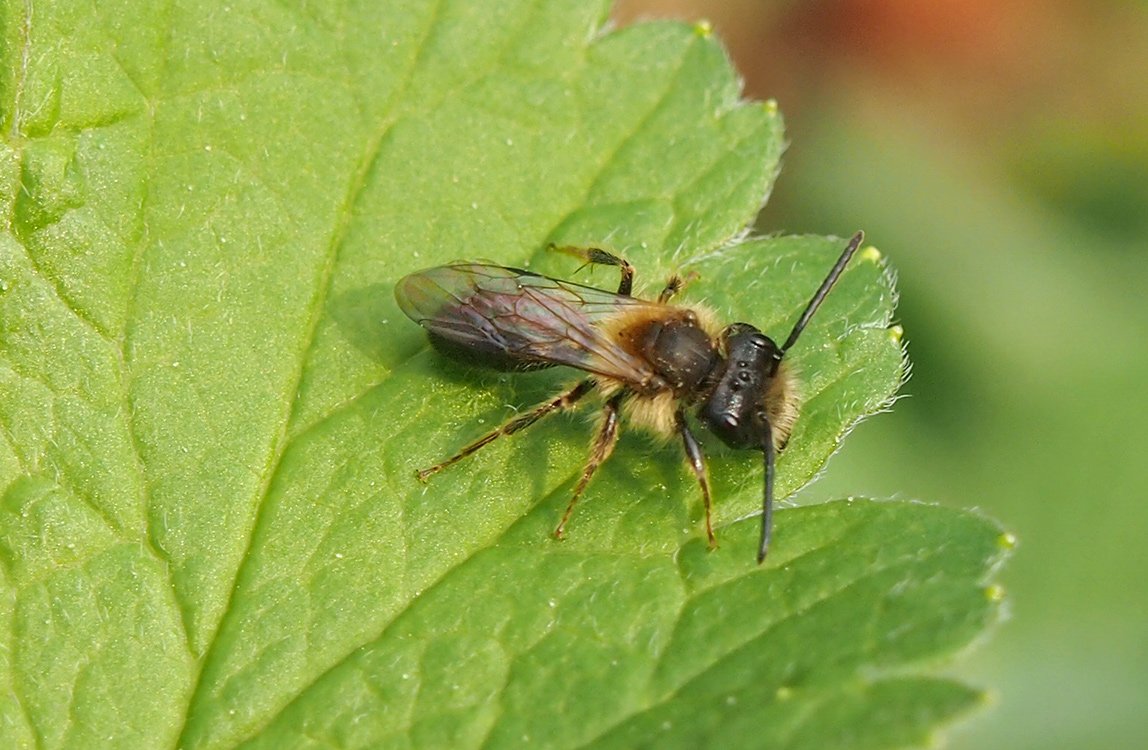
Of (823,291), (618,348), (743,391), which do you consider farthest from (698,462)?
(823,291)

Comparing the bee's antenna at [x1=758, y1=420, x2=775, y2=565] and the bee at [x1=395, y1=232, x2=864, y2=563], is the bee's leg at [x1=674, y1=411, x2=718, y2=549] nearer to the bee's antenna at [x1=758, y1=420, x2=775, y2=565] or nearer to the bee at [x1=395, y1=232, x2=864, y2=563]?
the bee at [x1=395, y1=232, x2=864, y2=563]

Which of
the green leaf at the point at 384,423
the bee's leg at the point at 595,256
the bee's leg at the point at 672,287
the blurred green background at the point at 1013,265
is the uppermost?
the blurred green background at the point at 1013,265

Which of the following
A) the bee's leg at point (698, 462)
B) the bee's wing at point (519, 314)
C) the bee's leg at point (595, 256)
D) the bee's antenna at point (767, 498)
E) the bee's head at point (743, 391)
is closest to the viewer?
the bee's antenna at point (767, 498)

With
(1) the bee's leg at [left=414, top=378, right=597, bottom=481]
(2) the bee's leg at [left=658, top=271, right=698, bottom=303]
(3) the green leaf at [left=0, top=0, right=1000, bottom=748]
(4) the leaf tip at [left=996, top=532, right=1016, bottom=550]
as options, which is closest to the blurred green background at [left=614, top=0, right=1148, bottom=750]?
(2) the bee's leg at [left=658, top=271, right=698, bottom=303]

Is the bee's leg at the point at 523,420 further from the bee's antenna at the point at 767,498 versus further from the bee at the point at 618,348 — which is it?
the bee's antenna at the point at 767,498

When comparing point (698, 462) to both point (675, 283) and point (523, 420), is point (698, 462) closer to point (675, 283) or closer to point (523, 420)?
point (523, 420)

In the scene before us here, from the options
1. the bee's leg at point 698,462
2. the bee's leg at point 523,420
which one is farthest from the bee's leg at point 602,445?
the bee's leg at point 698,462

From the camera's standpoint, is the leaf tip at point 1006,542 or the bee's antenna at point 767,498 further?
the bee's antenna at point 767,498
